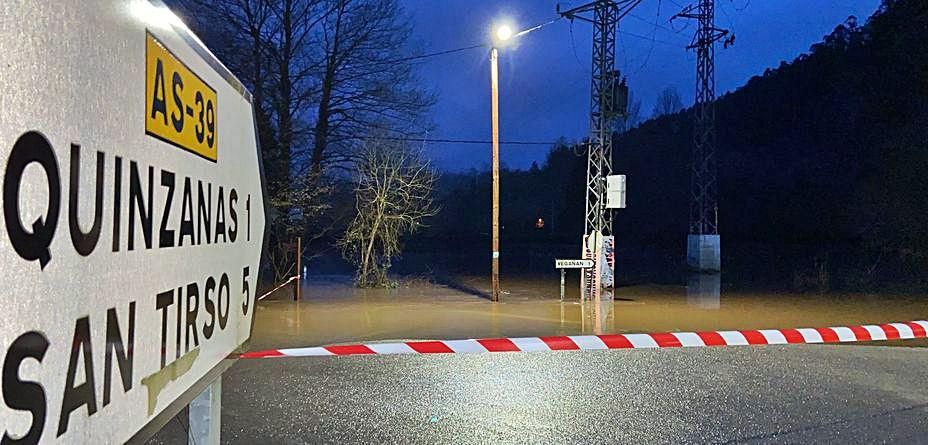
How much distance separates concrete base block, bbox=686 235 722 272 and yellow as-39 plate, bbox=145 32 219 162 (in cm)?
2857

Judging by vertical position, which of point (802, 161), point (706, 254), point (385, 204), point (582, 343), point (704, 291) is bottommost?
point (704, 291)

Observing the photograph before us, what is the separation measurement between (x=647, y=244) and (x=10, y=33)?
217 feet

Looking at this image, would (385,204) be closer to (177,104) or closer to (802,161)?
(177,104)

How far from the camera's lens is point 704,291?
839 inches

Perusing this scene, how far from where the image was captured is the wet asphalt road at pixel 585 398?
18.7ft

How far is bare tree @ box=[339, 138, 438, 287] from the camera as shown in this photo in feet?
66.9

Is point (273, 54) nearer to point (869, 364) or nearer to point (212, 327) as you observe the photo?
point (869, 364)

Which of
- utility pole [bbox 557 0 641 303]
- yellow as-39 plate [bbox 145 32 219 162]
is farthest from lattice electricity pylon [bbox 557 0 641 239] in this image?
yellow as-39 plate [bbox 145 32 219 162]

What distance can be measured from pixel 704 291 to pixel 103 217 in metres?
21.4

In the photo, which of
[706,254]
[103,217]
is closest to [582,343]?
[103,217]

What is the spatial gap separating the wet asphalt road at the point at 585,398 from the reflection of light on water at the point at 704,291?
782cm

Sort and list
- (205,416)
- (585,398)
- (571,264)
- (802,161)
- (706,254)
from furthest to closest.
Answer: (802,161) → (706,254) → (571,264) → (585,398) → (205,416)

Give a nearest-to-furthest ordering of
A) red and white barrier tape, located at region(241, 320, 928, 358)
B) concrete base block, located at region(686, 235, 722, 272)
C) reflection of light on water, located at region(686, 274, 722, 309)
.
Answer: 1. red and white barrier tape, located at region(241, 320, 928, 358)
2. reflection of light on water, located at region(686, 274, 722, 309)
3. concrete base block, located at region(686, 235, 722, 272)

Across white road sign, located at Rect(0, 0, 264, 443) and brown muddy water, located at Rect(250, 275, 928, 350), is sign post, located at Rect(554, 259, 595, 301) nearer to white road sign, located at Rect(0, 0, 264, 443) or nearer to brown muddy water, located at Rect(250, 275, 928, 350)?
brown muddy water, located at Rect(250, 275, 928, 350)
